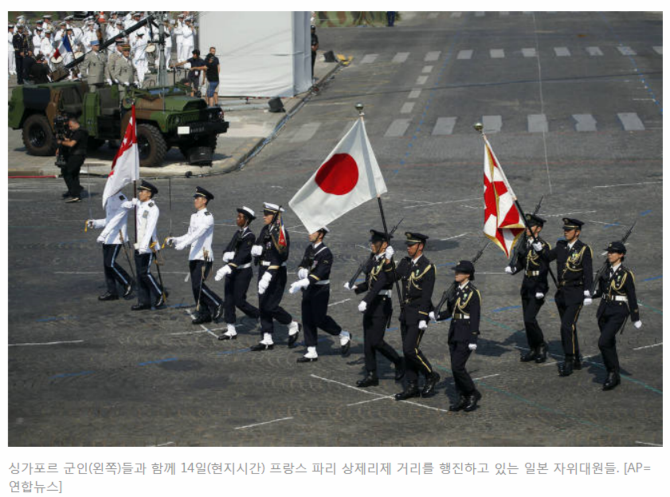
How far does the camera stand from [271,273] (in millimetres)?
12773

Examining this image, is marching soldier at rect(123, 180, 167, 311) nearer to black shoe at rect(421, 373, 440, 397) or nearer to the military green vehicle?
black shoe at rect(421, 373, 440, 397)

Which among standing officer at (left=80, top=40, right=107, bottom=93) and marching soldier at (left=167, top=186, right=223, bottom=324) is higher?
standing officer at (left=80, top=40, right=107, bottom=93)

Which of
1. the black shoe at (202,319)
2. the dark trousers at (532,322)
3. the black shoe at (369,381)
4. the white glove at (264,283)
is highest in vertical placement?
the white glove at (264,283)

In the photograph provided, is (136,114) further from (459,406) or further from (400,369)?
(459,406)

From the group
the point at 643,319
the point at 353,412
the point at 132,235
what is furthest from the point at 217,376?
the point at 132,235

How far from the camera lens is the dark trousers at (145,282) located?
14359 millimetres

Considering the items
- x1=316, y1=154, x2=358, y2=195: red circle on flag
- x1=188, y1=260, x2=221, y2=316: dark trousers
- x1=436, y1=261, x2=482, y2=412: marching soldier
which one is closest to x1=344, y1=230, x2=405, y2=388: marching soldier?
x1=436, y1=261, x2=482, y2=412: marching soldier

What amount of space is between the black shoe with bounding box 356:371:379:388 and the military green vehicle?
14779 mm

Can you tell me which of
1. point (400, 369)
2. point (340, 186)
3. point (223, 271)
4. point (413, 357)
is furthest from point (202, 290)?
point (413, 357)

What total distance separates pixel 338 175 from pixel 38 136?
1679 cm

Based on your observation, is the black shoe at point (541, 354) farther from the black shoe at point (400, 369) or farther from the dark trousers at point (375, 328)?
the dark trousers at point (375, 328)

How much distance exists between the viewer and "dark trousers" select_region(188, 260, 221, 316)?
1379 centimetres

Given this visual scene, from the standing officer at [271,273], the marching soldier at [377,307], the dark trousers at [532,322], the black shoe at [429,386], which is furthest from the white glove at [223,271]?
the dark trousers at [532,322]

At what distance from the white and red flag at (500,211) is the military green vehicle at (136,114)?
13.7m
